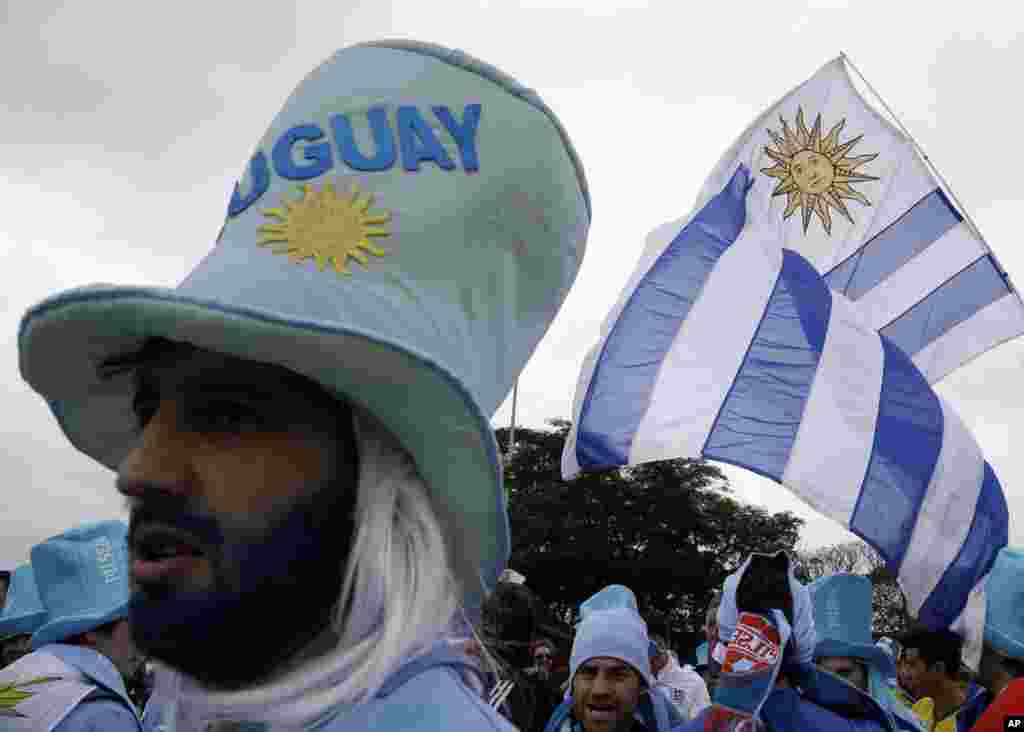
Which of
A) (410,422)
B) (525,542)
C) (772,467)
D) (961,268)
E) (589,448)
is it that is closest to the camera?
(410,422)

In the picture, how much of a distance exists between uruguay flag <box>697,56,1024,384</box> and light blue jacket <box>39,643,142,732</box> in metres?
4.13

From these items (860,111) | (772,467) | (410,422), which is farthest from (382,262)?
(860,111)

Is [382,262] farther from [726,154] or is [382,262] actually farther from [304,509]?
[726,154]

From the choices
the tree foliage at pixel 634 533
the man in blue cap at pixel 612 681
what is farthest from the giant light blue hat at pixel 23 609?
the tree foliage at pixel 634 533

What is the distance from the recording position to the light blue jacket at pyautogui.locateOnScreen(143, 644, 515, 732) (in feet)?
4.25

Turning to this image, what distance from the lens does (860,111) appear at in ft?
21.4

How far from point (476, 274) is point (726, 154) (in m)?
5.14

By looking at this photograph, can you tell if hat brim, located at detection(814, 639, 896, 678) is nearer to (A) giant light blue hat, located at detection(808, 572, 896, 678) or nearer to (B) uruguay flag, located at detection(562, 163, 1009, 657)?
(A) giant light blue hat, located at detection(808, 572, 896, 678)

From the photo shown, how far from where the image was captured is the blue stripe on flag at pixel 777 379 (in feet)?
16.6

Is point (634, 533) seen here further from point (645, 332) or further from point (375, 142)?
point (375, 142)

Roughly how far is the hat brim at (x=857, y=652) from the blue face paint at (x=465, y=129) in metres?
3.50

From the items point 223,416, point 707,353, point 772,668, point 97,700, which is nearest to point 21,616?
point 97,700

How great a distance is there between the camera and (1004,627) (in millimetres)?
4277

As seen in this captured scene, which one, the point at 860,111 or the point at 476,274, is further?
the point at 860,111
